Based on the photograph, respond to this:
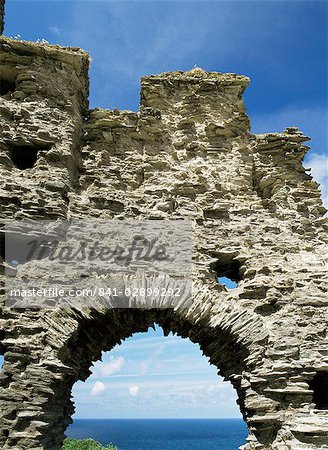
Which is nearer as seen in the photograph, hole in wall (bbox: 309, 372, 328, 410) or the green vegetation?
hole in wall (bbox: 309, 372, 328, 410)

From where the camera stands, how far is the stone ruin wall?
7.02 meters

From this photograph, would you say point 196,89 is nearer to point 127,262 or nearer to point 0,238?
point 127,262

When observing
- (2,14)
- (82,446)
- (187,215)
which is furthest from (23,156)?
(82,446)

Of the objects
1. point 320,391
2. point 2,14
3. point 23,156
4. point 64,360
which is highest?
point 2,14

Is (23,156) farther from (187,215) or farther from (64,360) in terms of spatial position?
(64,360)

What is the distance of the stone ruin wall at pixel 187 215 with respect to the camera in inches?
276

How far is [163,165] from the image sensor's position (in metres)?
9.69

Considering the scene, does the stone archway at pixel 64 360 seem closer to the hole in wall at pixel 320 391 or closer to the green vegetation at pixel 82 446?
the hole in wall at pixel 320 391

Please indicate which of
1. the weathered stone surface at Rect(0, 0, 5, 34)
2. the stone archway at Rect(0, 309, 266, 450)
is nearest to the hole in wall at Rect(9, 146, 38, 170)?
the stone archway at Rect(0, 309, 266, 450)

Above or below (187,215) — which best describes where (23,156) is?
above

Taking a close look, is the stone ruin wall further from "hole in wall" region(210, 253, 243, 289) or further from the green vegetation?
the green vegetation

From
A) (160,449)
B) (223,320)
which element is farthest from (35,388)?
(160,449)

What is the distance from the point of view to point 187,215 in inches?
356

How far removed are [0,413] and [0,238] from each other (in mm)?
3142
